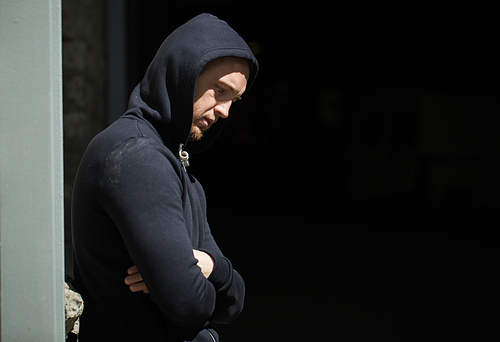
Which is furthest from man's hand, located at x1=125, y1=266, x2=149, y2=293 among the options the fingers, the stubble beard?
the stubble beard

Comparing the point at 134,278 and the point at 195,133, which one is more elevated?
the point at 195,133

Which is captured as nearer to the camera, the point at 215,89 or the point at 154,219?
the point at 154,219

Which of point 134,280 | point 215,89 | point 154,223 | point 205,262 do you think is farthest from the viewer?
point 215,89

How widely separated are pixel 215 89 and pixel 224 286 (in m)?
0.71

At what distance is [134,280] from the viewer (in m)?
1.28

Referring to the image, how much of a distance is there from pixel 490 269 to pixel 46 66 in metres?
2.95

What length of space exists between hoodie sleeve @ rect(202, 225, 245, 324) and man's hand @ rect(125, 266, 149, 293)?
22 cm

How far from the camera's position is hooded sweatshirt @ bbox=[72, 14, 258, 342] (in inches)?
46.3

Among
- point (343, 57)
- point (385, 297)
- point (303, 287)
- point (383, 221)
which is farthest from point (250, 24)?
point (385, 297)

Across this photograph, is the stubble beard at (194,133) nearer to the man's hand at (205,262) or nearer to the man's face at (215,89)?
the man's face at (215,89)

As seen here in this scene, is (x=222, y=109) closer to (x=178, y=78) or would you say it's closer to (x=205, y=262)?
(x=178, y=78)

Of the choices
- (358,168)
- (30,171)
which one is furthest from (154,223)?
(358,168)

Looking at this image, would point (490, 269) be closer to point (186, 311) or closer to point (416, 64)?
point (416, 64)

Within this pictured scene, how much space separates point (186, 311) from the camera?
48.3 inches
